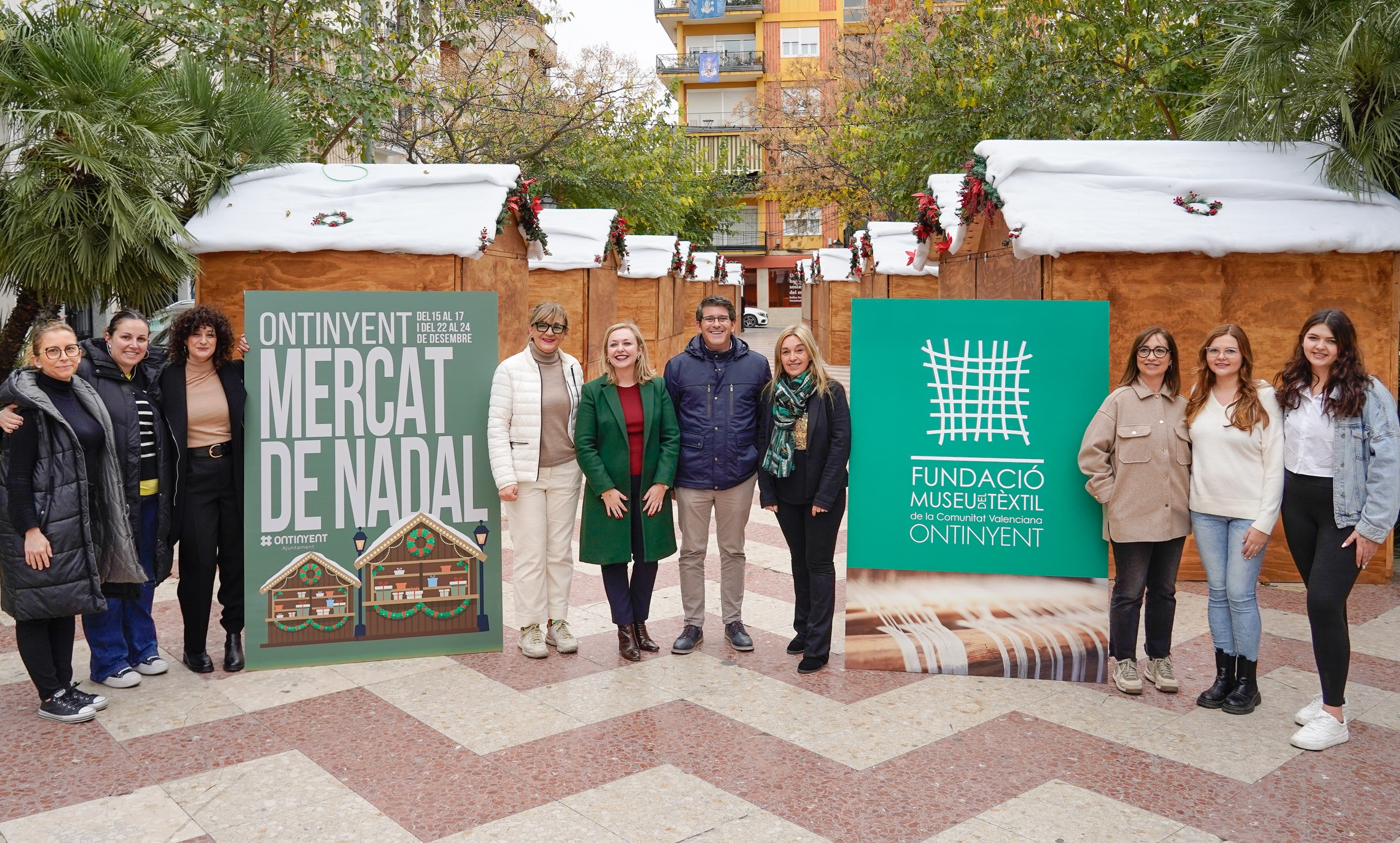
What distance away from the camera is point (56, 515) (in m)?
4.62

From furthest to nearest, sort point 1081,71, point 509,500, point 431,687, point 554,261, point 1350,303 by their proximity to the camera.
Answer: point 554,261 < point 1081,71 < point 1350,303 < point 509,500 < point 431,687

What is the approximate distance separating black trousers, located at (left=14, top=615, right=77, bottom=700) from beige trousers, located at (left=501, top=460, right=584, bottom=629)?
2.04 meters

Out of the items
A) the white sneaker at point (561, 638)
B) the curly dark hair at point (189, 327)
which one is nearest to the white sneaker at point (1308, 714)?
the white sneaker at point (561, 638)

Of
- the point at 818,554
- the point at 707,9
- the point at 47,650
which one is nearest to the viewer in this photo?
the point at 47,650

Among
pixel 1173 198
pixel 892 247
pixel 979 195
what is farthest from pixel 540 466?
pixel 892 247

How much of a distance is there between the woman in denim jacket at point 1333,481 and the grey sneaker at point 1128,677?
711 mm

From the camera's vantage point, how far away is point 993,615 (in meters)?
5.43

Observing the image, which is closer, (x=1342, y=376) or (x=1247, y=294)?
(x=1342, y=376)

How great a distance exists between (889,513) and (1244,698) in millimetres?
1788

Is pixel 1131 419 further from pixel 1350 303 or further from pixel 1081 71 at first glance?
pixel 1081 71

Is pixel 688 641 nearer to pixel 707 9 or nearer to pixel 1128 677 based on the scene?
pixel 1128 677

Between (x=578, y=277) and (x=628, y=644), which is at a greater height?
(x=578, y=277)

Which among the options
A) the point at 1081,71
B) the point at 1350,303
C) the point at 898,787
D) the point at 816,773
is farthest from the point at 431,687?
the point at 1081,71

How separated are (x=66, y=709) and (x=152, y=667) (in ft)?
2.11
